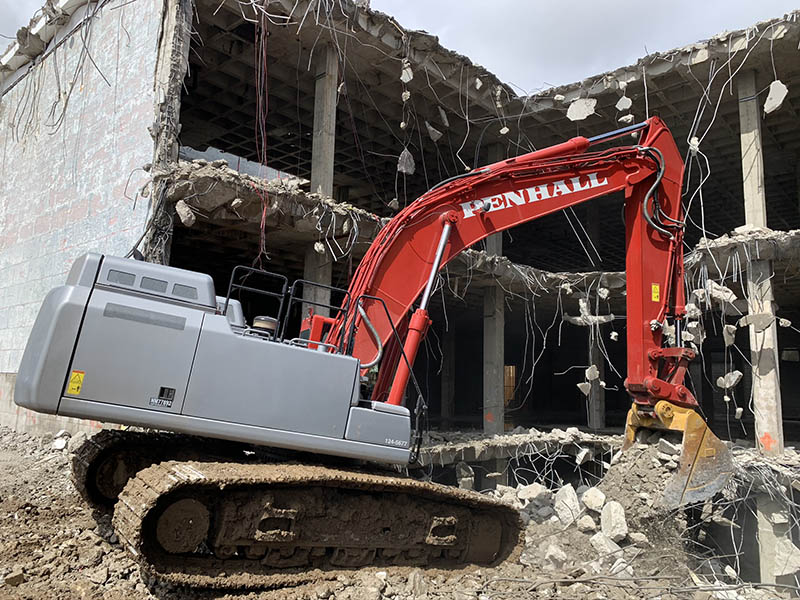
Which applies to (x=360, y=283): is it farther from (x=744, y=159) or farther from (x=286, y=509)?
(x=744, y=159)

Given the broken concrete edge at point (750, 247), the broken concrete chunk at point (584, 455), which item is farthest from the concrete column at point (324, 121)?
the broken concrete chunk at point (584, 455)

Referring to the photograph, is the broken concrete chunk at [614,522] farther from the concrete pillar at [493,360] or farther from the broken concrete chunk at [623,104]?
the broken concrete chunk at [623,104]

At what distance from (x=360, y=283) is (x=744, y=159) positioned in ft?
29.5

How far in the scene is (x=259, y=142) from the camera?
49.9 feet

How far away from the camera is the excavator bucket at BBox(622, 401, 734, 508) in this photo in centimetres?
636

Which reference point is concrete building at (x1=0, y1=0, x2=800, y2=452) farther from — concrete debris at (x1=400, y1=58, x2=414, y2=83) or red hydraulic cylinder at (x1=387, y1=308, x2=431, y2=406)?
red hydraulic cylinder at (x1=387, y1=308, x2=431, y2=406)

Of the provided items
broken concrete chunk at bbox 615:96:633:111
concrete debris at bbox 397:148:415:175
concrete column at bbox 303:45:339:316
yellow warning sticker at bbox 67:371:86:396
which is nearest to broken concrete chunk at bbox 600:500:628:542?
concrete column at bbox 303:45:339:316

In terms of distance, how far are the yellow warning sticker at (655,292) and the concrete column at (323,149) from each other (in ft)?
16.5

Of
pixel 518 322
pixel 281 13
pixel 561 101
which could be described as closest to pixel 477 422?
pixel 518 322

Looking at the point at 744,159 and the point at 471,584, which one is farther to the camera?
the point at 744,159

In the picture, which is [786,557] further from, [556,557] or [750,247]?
[556,557]

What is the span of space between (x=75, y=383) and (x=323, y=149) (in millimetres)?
7199

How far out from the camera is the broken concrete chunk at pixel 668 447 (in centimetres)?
666

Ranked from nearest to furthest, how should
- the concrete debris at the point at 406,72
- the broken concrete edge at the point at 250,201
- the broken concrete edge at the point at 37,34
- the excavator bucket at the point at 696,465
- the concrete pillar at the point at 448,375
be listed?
1. the excavator bucket at the point at 696,465
2. the broken concrete edge at the point at 250,201
3. the concrete debris at the point at 406,72
4. the broken concrete edge at the point at 37,34
5. the concrete pillar at the point at 448,375
